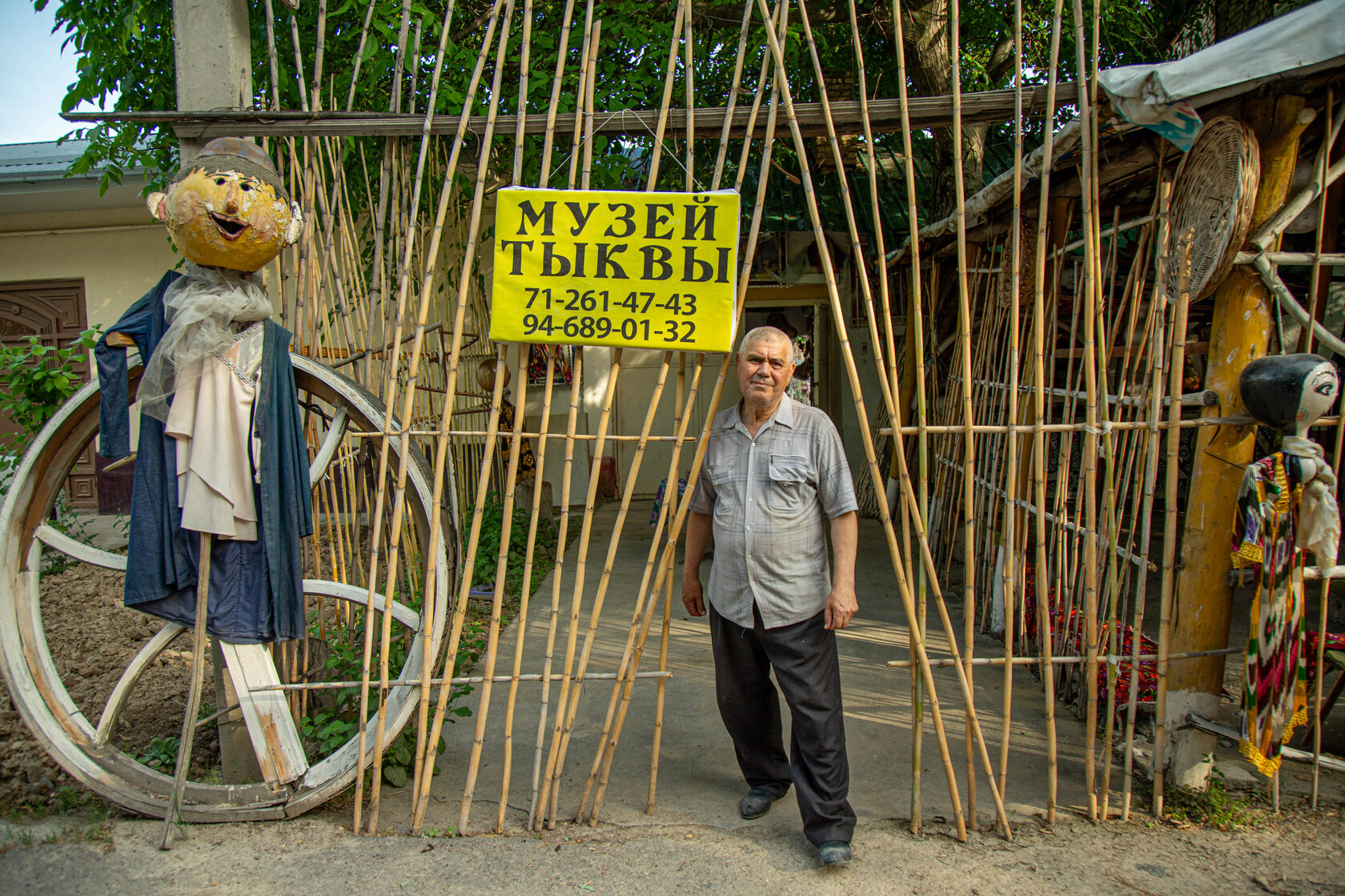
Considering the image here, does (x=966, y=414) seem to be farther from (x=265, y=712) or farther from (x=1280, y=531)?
(x=265, y=712)

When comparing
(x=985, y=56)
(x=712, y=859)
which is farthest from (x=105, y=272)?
(x=985, y=56)

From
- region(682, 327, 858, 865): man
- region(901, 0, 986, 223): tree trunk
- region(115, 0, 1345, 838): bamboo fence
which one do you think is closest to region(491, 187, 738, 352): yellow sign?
region(115, 0, 1345, 838): bamboo fence

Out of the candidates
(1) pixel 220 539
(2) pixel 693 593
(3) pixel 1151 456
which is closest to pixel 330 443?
(1) pixel 220 539

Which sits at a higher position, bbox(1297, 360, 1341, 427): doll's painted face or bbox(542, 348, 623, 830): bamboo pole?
bbox(1297, 360, 1341, 427): doll's painted face

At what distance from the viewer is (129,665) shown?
8.38 ft

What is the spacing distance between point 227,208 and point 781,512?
178 centimetres

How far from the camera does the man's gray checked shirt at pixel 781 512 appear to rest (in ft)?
7.76

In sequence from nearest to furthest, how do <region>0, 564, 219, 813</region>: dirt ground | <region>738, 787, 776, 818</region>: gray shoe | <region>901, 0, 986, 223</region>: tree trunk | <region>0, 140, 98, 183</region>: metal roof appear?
<region>738, 787, 776, 818</region>: gray shoe
<region>0, 564, 219, 813</region>: dirt ground
<region>901, 0, 986, 223</region>: tree trunk
<region>0, 140, 98, 183</region>: metal roof

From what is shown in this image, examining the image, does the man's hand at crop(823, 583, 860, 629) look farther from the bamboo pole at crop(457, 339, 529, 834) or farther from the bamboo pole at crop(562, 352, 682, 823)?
the bamboo pole at crop(457, 339, 529, 834)

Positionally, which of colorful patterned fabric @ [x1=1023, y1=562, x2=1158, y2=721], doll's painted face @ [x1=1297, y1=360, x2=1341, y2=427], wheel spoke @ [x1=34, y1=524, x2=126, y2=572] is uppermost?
doll's painted face @ [x1=1297, y1=360, x2=1341, y2=427]

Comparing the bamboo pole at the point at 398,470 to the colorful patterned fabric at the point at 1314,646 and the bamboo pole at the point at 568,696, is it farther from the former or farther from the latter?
the colorful patterned fabric at the point at 1314,646

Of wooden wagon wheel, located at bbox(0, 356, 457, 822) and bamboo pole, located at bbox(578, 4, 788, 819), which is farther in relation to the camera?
wooden wagon wheel, located at bbox(0, 356, 457, 822)

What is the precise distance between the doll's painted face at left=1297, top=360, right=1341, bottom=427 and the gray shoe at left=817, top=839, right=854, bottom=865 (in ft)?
5.62

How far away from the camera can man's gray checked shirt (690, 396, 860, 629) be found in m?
2.37
